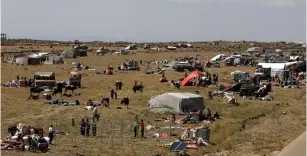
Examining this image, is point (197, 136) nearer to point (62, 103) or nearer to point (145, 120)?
point (145, 120)

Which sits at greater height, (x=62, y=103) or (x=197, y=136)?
(x=197, y=136)

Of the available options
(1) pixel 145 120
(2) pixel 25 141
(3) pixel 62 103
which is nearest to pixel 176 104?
(1) pixel 145 120

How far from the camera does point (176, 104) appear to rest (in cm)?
3061

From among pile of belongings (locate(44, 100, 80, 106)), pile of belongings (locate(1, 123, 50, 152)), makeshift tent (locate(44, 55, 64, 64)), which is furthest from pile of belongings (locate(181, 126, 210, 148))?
makeshift tent (locate(44, 55, 64, 64))

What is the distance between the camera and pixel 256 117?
30.8 meters

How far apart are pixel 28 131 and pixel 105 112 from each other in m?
9.52

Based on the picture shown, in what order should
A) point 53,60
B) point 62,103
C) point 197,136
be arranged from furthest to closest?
point 53,60 → point 62,103 → point 197,136

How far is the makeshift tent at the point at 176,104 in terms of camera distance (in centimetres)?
3050

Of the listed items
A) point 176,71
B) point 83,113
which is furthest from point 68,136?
point 176,71

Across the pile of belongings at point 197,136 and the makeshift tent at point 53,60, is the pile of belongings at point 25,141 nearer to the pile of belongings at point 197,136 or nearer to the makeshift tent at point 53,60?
the pile of belongings at point 197,136

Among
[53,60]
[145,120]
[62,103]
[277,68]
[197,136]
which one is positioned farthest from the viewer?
[53,60]

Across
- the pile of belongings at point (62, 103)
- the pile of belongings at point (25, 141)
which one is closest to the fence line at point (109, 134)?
the pile of belongings at point (25, 141)

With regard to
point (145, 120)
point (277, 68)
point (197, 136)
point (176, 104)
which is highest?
point (277, 68)

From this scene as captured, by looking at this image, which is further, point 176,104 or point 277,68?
point 277,68
